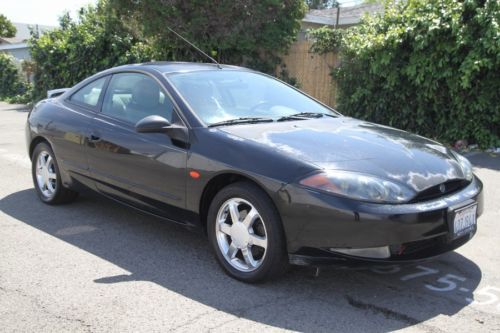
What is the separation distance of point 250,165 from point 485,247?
2.24m

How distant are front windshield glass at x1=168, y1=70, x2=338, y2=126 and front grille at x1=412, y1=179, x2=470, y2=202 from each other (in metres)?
1.44

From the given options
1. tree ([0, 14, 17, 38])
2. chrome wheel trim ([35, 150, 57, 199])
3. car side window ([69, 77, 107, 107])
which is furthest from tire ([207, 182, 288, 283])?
tree ([0, 14, 17, 38])

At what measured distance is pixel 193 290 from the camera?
3.69 m

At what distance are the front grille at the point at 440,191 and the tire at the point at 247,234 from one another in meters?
0.90

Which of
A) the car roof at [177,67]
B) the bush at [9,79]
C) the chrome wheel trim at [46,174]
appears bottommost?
the bush at [9,79]

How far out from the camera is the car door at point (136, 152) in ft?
13.7

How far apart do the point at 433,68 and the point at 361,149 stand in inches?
216

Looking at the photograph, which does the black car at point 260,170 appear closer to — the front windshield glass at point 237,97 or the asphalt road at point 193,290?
the front windshield glass at point 237,97

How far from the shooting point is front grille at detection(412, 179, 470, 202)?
3.42 metres

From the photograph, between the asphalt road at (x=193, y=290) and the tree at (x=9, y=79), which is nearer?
the asphalt road at (x=193, y=290)

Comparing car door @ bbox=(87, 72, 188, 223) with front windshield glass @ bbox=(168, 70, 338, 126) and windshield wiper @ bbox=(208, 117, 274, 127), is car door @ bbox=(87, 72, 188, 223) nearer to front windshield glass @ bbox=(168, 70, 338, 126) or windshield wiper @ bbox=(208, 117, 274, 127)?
front windshield glass @ bbox=(168, 70, 338, 126)

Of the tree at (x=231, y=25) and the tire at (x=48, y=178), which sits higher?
the tree at (x=231, y=25)

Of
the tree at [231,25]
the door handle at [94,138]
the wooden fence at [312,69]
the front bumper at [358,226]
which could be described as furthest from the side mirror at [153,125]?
the tree at [231,25]

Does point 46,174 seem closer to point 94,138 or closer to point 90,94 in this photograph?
point 90,94
